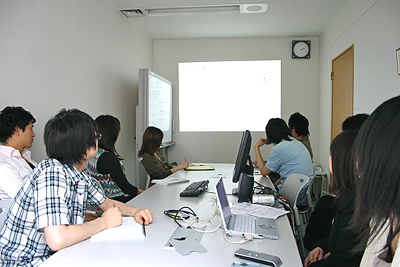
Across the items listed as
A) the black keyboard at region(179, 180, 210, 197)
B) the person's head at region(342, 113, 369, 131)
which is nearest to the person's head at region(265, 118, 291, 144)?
the person's head at region(342, 113, 369, 131)

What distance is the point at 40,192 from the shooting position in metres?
1.13

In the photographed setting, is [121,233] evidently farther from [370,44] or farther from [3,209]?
[370,44]

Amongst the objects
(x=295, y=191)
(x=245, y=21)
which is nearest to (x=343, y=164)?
(x=295, y=191)

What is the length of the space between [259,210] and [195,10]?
3.34 meters

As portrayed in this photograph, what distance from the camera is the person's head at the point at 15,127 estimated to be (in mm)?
2076

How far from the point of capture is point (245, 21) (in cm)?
461

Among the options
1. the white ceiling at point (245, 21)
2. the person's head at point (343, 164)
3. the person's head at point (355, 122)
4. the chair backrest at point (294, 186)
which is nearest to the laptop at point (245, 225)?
the person's head at point (343, 164)

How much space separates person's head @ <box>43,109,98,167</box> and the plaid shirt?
0.20 ft

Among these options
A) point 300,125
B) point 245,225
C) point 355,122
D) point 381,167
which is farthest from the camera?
point 300,125

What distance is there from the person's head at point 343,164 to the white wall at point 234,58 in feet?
13.3

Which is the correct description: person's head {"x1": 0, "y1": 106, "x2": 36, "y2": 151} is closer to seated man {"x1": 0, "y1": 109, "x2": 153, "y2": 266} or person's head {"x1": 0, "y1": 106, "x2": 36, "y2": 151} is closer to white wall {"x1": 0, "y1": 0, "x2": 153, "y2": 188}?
white wall {"x1": 0, "y1": 0, "x2": 153, "y2": 188}

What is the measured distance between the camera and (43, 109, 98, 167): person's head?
1267 mm

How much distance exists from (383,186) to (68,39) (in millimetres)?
3106

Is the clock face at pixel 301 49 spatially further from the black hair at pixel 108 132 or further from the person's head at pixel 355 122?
the black hair at pixel 108 132
